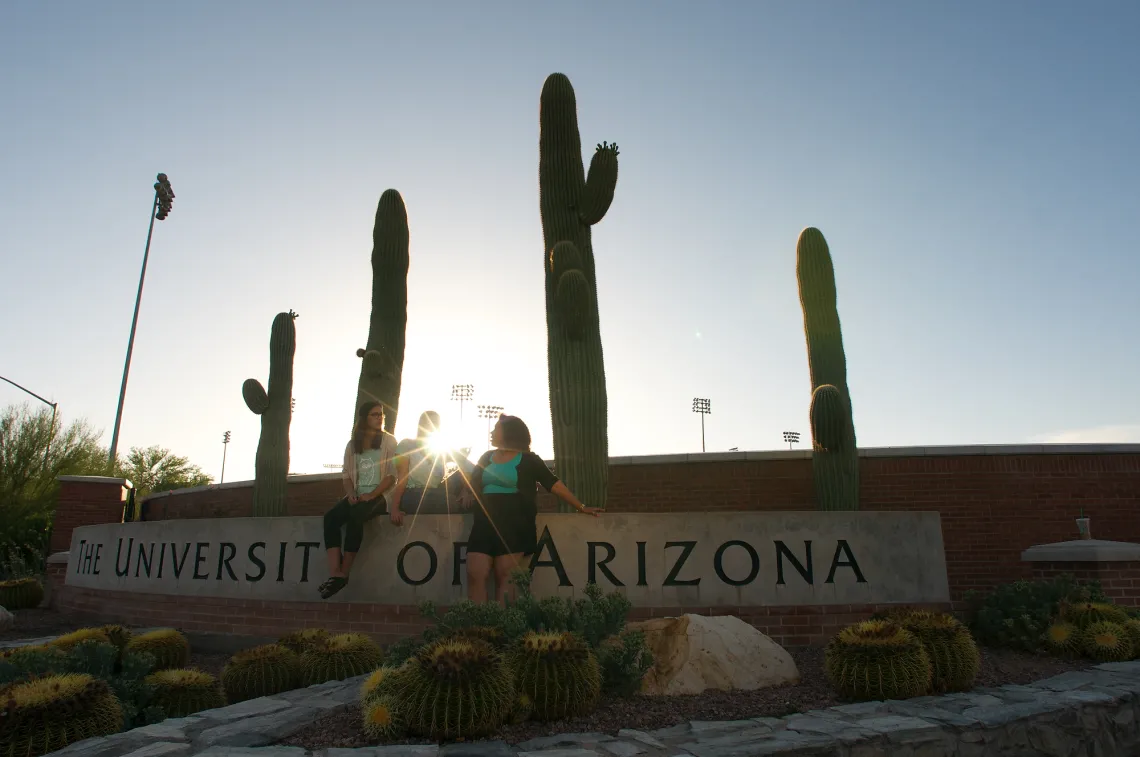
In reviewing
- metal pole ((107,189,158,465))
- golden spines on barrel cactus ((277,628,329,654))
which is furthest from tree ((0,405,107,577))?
golden spines on barrel cactus ((277,628,329,654))

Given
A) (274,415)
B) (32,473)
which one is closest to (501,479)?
(274,415)

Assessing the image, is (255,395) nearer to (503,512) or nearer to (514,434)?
(514,434)

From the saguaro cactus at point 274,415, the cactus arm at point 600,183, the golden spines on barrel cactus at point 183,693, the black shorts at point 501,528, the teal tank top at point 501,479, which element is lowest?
the golden spines on barrel cactus at point 183,693

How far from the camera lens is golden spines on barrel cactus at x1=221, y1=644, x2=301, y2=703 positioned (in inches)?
206

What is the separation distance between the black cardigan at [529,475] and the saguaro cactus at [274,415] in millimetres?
6227

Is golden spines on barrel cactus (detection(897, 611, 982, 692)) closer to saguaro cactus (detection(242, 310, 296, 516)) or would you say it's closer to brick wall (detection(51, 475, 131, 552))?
saguaro cactus (detection(242, 310, 296, 516))

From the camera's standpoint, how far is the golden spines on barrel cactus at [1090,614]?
6.15 m

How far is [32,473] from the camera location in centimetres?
Result: 2028

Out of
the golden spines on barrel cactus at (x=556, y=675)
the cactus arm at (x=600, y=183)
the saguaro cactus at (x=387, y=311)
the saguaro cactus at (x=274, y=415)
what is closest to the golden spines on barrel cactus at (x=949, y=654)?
the golden spines on barrel cactus at (x=556, y=675)

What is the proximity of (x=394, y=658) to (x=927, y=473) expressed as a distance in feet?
28.5

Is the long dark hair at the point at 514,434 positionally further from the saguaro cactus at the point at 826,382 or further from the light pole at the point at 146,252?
the light pole at the point at 146,252

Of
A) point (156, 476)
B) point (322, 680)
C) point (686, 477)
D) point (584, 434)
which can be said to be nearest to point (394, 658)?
point (322, 680)

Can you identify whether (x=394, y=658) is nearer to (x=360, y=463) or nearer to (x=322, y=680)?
(x=322, y=680)

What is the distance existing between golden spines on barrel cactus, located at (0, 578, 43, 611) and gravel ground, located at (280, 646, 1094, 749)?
35.5 feet
